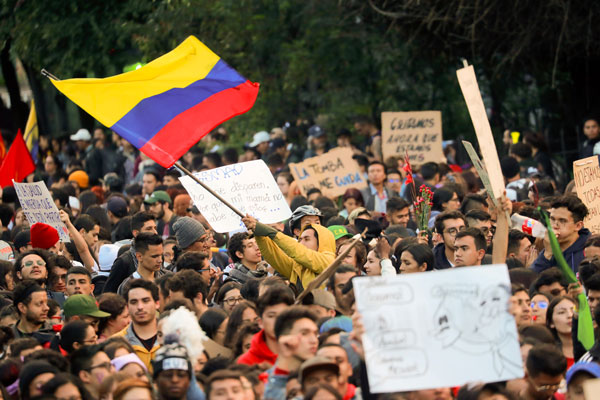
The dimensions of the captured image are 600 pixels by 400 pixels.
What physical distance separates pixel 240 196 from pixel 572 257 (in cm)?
277

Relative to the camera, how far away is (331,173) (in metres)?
14.7

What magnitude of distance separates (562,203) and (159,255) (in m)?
3.18

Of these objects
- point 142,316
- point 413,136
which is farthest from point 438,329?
point 413,136

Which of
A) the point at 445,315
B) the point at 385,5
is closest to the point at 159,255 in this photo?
the point at 445,315

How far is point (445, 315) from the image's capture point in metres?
5.77

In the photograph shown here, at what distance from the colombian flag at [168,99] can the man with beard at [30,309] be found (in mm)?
1438

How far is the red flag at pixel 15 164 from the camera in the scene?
1470 cm

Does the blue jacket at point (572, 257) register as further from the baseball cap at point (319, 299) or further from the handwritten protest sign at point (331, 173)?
the handwritten protest sign at point (331, 173)

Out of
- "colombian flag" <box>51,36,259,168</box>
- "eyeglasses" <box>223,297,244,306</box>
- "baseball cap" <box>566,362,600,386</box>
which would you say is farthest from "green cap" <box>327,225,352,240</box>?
"baseball cap" <box>566,362,600,386</box>

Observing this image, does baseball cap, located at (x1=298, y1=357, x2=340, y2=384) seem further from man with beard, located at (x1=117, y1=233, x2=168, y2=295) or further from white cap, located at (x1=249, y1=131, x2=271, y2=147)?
white cap, located at (x1=249, y1=131, x2=271, y2=147)

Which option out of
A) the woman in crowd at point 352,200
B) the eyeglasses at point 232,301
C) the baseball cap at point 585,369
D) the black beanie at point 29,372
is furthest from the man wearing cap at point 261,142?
the baseball cap at point 585,369

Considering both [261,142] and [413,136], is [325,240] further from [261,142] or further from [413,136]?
[261,142]

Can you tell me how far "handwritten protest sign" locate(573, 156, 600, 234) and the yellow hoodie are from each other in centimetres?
253

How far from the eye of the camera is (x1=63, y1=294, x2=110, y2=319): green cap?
322 inches
